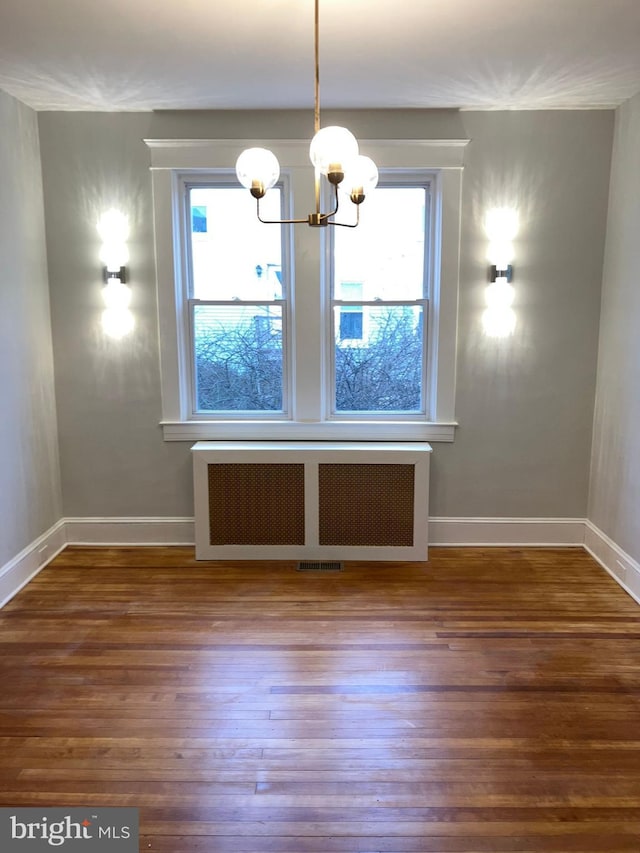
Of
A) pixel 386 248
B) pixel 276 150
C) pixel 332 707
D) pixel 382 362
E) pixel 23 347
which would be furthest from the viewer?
pixel 382 362

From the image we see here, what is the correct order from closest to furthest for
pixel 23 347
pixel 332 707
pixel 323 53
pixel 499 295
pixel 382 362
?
pixel 332 707 → pixel 323 53 → pixel 23 347 → pixel 499 295 → pixel 382 362

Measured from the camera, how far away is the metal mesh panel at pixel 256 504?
366 centimetres

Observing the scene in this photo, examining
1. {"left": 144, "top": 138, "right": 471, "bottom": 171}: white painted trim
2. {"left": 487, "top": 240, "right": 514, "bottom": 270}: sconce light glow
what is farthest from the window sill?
{"left": 144, "top": 138, "right": 471, "bottom": 171}: white painted trim

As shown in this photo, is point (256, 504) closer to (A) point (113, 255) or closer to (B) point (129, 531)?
(B) point (129, 531)

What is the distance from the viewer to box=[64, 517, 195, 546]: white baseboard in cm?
395

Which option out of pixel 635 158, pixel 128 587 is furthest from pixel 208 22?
pixel 128 587

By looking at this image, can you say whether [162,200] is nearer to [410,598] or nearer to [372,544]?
[372,544]

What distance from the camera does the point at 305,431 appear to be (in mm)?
3852

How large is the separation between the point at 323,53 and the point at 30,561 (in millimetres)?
3291

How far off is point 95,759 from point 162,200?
3.09 metres

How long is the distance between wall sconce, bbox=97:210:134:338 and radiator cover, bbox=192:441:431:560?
0.99 metres

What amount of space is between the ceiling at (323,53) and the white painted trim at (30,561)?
2670 millimetres

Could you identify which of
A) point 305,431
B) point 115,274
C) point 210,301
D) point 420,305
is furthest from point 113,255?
point 420,305

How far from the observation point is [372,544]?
370 centimetres
